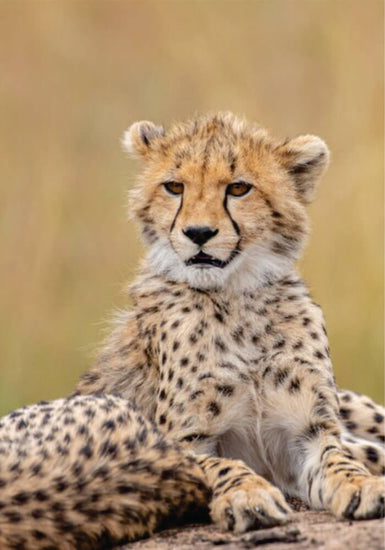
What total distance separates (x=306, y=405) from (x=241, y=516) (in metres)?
0.71

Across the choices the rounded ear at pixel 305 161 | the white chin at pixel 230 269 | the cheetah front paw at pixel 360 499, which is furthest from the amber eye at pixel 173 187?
the cheetah front paw at pixel 360 499

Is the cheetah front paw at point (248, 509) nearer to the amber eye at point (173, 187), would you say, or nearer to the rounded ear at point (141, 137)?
the amber eye at point (173, 187)

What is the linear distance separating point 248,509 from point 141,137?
1662mm

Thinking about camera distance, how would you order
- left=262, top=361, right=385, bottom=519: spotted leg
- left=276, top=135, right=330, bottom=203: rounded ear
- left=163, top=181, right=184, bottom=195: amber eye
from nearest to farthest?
left=262, top=361, right=385, bottom=519: spotted leg
left=163, top=181, right=184, bottom=195: amber eye
left=276, top=135, right=330, bottom=203: rounded ear

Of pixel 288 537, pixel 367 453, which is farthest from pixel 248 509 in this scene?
pixel 367 453

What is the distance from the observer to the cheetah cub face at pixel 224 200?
4.53m

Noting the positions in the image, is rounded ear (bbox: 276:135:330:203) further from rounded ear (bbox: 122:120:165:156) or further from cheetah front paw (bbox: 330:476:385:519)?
cheetah front paw (bbox: 330:476:385:519)

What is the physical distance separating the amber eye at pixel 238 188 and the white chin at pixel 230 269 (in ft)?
0.57

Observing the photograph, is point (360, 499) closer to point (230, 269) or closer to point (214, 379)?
point (214, 379)

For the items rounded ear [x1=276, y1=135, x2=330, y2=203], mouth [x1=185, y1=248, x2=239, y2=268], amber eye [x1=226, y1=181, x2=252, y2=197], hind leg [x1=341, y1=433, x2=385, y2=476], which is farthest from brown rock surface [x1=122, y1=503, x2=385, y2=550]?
rounded ear [x1=276, y1=135, x2=330, y2=203]

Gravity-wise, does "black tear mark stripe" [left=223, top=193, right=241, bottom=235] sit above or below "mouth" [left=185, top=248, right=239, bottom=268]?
above

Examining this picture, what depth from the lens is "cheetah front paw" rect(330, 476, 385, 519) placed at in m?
3.90

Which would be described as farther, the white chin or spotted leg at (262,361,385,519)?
the white chin

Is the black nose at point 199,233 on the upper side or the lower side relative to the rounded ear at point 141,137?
lower
